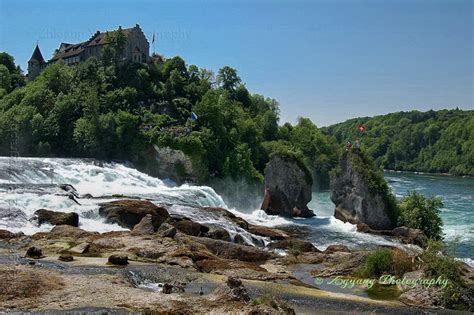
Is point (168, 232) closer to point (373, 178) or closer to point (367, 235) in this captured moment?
point (367, 235)

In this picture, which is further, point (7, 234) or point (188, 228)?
point (188, 228)

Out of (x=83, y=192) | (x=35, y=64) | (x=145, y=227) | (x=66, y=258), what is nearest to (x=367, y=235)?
(x=145, y=227)

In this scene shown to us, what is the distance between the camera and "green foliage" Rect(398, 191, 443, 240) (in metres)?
37.9

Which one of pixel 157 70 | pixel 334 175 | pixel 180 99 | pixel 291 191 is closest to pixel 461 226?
pixel 334 175

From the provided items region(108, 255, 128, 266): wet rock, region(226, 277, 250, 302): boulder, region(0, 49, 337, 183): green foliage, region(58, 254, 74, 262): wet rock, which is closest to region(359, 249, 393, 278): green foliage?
region(226, 277, 250, 302): boulder

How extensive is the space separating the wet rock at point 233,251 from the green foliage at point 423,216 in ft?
55.8

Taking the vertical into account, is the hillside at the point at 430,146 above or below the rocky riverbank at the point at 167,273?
above

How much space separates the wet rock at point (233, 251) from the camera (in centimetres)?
2514

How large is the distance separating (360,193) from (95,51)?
56.0 m

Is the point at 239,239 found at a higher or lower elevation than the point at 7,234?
lower

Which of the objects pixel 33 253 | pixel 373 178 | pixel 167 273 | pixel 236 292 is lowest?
pixel 167 273

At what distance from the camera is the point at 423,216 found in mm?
38500

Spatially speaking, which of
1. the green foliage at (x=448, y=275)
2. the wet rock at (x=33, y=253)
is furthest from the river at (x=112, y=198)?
the green foliage at (x=448, y=275)

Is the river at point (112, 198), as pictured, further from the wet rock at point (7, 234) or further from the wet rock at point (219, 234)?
the wet rock at point (219, 234)
